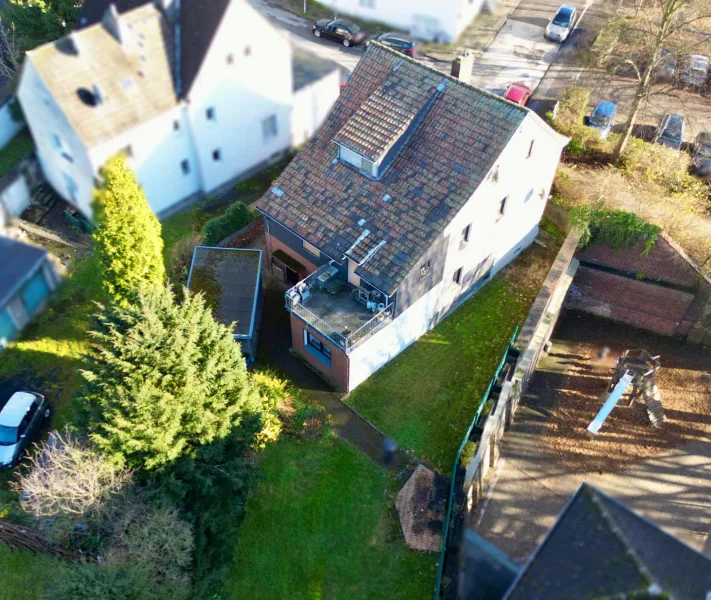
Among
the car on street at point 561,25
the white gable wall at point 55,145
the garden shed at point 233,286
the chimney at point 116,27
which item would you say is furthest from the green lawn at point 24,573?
the car on street at point 561,25

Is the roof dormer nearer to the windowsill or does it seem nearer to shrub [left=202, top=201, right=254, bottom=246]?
shrub [left=202, top=201, right=254, bottom=246]

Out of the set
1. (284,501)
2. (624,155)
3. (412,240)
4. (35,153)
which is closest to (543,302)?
(412,240)

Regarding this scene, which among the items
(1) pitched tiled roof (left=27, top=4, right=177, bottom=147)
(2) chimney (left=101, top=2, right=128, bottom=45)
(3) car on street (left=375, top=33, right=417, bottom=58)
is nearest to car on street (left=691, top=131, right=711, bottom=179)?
(3) car on street (left=375, top=33, right=417, bottom=58)

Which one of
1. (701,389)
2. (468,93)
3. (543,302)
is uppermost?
(468,93)

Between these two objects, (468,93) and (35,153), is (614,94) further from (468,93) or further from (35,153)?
(35,153)

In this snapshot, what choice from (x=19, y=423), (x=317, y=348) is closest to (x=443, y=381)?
(x=317, y=348)
